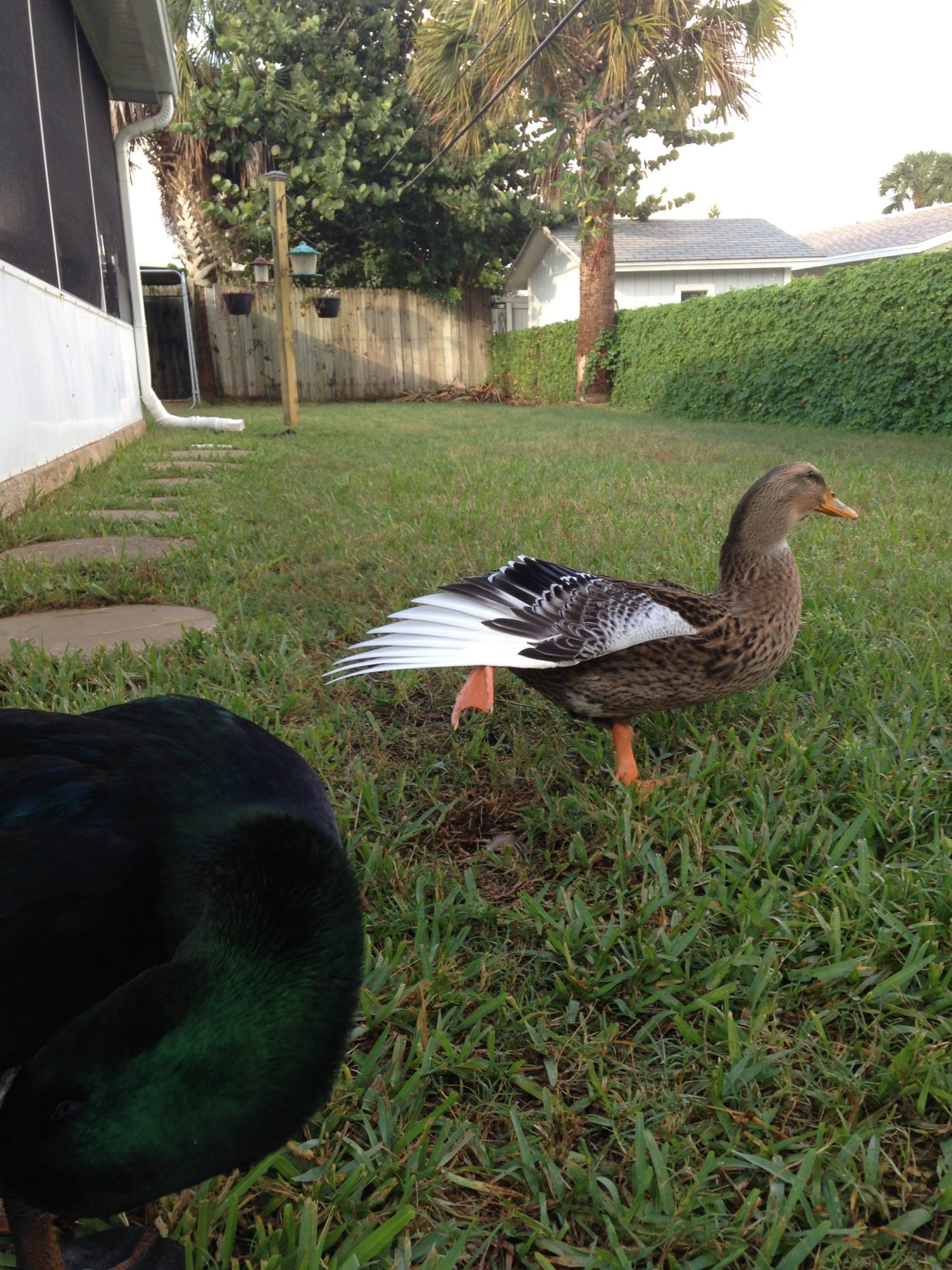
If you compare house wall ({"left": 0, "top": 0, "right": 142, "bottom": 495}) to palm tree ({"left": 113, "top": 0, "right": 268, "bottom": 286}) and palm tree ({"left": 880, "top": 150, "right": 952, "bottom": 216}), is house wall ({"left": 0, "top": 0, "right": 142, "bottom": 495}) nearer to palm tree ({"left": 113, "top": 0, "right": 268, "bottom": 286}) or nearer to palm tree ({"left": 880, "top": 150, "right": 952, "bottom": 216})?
palm tree ({"left": 113, "top": 0, "right": 268, "bottom": 286})

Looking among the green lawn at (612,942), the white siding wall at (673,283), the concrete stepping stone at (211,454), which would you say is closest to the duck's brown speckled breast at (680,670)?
the green lawn at (612,942)

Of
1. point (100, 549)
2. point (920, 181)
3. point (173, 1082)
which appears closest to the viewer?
point (173, 1082)

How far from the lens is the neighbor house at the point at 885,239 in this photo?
68.1 feet

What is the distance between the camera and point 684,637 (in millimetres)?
1975

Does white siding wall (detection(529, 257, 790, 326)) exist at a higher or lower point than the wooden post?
higher

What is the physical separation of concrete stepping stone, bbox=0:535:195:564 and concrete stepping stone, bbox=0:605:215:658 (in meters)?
0.50

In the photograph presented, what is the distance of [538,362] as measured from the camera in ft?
61.7

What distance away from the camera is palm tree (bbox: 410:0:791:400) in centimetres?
1397

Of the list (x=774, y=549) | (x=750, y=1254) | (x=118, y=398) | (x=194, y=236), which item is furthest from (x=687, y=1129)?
(x=194, y=236)

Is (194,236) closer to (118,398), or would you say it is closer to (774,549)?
(118,398)

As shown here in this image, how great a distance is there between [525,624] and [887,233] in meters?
26.9

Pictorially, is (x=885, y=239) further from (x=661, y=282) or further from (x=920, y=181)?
(x=920, y=181)

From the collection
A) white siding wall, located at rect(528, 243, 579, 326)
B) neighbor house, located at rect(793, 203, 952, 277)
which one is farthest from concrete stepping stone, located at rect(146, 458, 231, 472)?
neighbor house, located at rect(793, 203, 952, 277)

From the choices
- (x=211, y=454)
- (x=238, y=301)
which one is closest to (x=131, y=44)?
(x=211, y=454)
